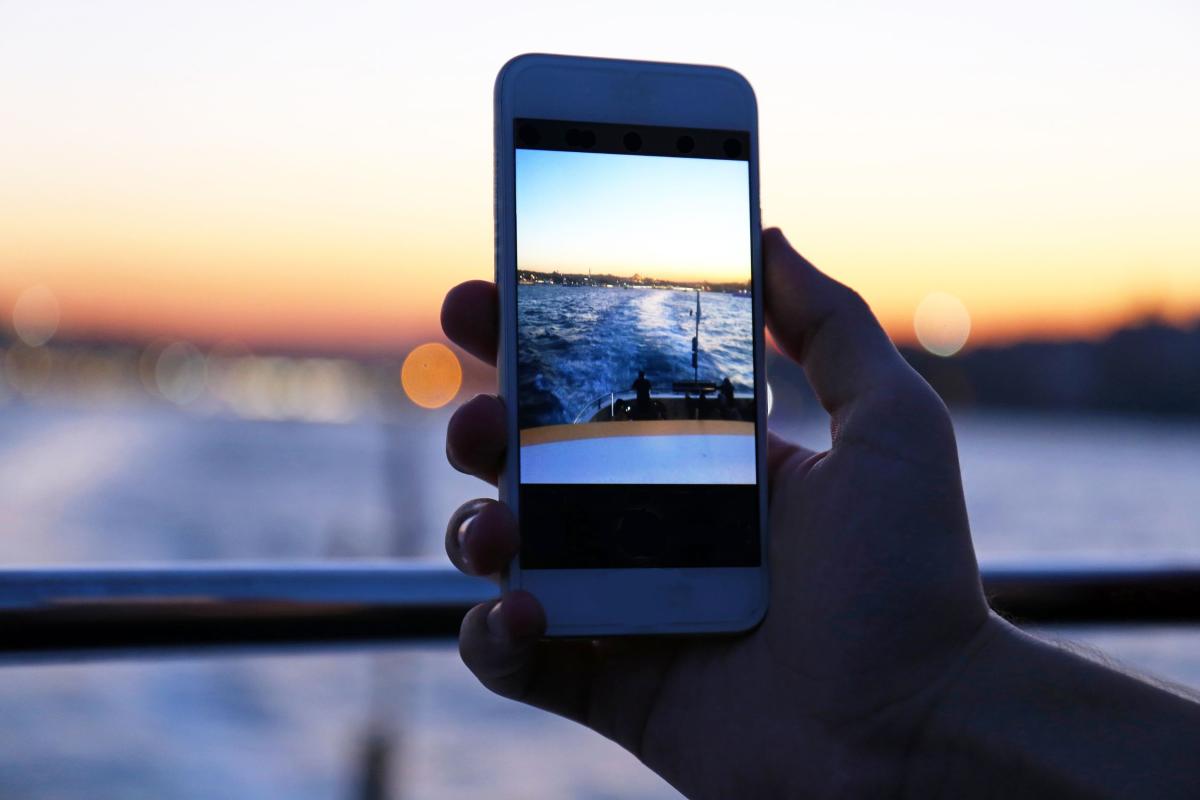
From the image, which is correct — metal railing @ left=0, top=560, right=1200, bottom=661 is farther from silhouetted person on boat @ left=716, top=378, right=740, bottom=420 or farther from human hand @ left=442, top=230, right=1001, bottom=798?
silhouetted person on boat @ left=716, top=378, right=740, bottom=420

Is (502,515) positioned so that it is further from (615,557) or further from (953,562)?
(953,562)

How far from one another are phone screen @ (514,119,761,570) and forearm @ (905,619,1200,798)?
0.26m

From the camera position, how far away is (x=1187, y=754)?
0.79 metres

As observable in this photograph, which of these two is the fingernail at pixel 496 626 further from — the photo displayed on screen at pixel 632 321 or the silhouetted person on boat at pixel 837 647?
the photo displayed on screen at pixel 632 321

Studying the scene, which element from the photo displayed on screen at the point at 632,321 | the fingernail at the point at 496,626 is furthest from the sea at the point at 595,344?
the fingernail at the point at 496,626

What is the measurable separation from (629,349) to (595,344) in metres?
0.04

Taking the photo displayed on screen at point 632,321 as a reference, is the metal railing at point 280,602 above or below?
below

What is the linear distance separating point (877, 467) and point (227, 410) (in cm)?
6898

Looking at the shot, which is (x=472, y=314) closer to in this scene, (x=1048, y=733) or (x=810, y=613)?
(x=810, y=613)

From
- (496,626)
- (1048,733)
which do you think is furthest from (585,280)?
(1048,733)

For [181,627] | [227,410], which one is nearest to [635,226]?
[181,627]

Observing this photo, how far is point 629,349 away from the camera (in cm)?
108

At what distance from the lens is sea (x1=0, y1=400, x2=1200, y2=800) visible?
629cm

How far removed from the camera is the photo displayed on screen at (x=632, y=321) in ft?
3.52
